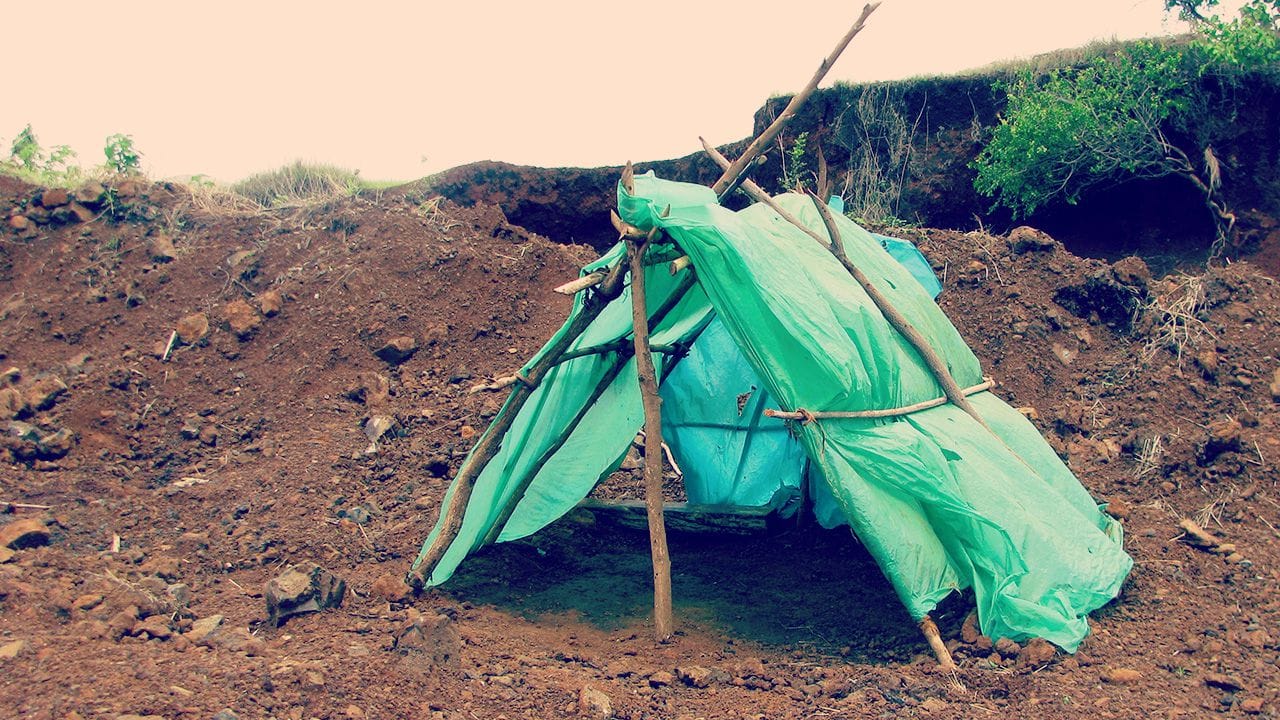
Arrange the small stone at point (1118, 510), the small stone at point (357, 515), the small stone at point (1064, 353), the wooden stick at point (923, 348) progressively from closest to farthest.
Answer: the wooden stick at point (923, 348) < the small stone at point (1118, 510) < the small stone at point (357, 515) < the small stone at point (1064, 353)

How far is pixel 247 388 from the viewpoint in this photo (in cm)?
Result: 690

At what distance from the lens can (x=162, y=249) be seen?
8227 mm

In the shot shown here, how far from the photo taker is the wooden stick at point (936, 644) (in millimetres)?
3408

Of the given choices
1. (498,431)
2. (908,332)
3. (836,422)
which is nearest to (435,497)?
(498,431)

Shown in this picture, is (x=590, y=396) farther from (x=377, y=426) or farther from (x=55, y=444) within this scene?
(x=55, y=444)

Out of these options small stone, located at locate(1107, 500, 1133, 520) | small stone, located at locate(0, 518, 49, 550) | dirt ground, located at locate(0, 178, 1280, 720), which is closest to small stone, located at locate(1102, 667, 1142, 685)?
dirt ground, located at locate(0, 178, 1280, 720)

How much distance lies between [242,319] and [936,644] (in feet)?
19.2

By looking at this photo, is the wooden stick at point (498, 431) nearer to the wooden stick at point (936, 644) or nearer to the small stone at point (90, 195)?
the wooden stick at point (936, 644)

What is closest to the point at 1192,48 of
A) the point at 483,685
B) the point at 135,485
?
the point at 483,685

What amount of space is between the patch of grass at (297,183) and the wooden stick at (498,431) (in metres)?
5.55

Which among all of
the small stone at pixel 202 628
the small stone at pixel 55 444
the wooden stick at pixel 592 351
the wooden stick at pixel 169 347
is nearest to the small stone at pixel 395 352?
the wooden stick at pixel 169 347

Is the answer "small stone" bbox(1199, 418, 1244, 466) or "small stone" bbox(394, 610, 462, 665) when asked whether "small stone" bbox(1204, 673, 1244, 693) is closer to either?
"small stone" bbox(1199, 418, 1244, 466)

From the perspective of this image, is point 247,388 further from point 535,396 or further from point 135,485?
point 535,396

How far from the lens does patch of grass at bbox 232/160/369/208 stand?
9.42 metres
